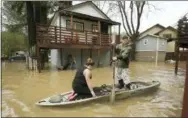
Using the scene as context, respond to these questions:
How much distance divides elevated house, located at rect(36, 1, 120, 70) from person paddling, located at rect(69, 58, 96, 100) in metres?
8.33

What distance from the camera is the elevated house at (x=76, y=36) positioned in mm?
14508

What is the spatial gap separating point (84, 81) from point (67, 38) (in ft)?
32.1

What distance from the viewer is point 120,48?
770 cm

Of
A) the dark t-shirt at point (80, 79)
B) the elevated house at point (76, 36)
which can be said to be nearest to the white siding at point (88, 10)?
the elevated house at point (76, 36)

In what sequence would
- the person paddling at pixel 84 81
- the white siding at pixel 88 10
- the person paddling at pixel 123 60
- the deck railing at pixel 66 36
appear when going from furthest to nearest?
the white siding at pixel 88 10 → the deck railing at pixel 66 36 → the person paddling at pixel 123 60 → the person paddling at pixel 84 81

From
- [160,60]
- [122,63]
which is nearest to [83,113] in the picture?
[122,63]

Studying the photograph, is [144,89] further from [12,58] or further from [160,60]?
[12,58]

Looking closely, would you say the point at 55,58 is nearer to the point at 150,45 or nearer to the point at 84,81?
the point at 84,81

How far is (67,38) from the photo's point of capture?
15.6 meters

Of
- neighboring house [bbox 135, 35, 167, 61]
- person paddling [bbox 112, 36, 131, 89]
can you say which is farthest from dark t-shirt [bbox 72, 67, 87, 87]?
neighboring house [bbox 135, 35, 167, 61]

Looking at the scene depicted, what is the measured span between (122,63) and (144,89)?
4.33ft

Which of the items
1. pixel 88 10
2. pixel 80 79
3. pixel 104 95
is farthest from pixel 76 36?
pixel 80 79

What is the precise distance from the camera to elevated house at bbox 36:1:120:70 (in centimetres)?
1451

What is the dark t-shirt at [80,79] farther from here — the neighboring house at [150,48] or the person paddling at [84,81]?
the neighboring house at [150,48]
